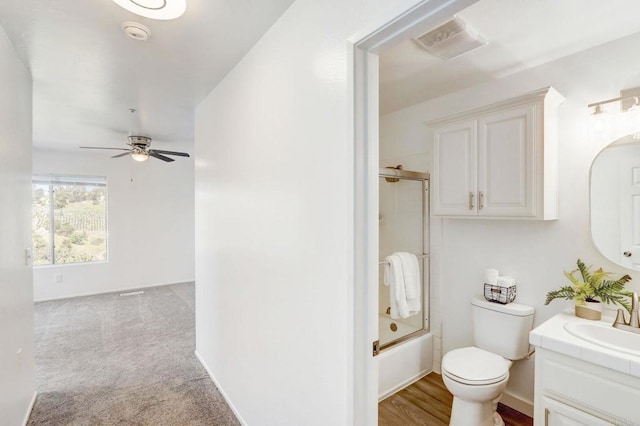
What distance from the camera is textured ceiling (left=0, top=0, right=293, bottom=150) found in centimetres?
152

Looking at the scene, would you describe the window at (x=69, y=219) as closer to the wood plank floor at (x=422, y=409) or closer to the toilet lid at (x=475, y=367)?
the wood plank floor at (x=422, y=409)

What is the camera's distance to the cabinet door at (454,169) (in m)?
2.31

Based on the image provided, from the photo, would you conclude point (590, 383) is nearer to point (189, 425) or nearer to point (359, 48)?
point (359, 48)

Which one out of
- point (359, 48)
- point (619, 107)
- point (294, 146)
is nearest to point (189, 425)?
point (294, 146)

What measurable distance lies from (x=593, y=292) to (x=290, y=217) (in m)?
1.81

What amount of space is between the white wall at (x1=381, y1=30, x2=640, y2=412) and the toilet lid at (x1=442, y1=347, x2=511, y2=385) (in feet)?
1.22

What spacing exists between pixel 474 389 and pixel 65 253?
20.7ft

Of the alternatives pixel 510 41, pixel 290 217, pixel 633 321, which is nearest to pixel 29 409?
pixel 290 217

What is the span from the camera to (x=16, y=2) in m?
1.45

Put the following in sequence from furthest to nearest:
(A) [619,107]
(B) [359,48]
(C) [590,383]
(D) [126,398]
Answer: (D) [126,398]
(A) [619,107]
(C) [590,383]
(B) [359,48]

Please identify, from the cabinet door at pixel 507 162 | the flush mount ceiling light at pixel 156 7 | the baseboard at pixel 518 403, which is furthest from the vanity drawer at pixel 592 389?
the flush mount ceiling light at pixel 156 7

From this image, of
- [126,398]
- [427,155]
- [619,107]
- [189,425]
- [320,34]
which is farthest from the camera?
[427,155]

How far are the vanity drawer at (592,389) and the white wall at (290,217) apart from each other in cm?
116

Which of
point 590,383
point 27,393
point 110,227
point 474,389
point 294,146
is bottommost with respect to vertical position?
point 27,393
